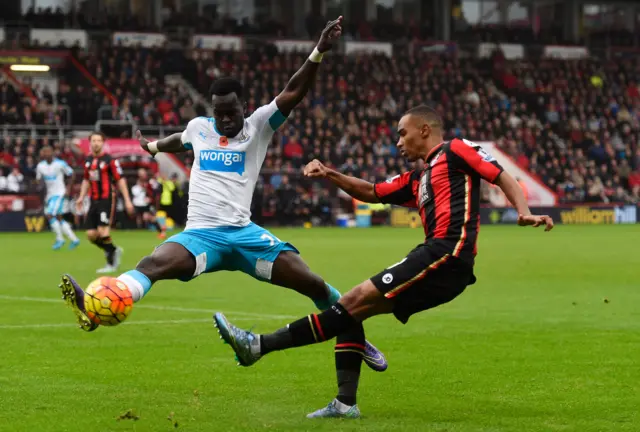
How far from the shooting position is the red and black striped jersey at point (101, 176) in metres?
19.7

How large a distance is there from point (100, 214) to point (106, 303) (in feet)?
39.9

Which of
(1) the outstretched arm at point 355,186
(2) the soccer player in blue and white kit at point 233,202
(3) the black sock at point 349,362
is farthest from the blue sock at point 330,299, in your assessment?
(3) the black sock at point 349,362

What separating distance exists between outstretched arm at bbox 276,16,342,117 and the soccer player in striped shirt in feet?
4.17

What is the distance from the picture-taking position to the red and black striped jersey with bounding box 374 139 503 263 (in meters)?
7.19

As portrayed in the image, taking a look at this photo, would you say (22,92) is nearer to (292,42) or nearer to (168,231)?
(168,231)

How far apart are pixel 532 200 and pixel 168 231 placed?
17019 mm

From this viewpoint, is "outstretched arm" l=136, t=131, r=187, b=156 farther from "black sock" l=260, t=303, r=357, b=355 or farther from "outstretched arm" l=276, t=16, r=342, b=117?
"black sock" l=260, t=303, r=357, b=355

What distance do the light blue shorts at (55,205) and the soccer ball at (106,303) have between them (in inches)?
827

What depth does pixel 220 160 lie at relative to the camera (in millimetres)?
8984

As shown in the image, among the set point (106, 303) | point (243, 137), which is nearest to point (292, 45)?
point (243, 137)

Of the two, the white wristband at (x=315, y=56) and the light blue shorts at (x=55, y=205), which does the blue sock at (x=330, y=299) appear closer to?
the white wristband at (x=315, y=56)

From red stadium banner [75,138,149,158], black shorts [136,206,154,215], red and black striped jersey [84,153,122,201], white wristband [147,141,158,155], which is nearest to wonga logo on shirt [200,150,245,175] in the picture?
white wristband [147,141,158,155]

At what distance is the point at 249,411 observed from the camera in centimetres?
754

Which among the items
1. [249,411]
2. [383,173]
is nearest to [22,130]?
[383,173]
